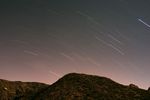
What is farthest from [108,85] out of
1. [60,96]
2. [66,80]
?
[60,96]

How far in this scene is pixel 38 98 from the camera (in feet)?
352

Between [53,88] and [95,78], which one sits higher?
[95,78]

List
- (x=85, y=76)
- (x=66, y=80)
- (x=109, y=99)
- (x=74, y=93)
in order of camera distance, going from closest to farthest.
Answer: (x=109, y=99) → (x=74, y=93) → (x=66, y=80) → (x=85, y=76)

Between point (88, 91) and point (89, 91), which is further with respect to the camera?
point (89, 91)

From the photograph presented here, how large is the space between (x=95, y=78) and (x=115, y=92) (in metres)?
22.3

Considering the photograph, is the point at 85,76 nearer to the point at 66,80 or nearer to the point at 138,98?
the point at 66,80

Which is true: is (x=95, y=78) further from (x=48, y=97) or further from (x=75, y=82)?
(x=48, y=97)

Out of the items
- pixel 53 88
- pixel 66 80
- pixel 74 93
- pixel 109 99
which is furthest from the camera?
pixel 66 80

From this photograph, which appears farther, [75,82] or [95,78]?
[95,78]

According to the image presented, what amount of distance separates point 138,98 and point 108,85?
2114 cm

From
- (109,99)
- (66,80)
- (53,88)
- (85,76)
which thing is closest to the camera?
(109,99)

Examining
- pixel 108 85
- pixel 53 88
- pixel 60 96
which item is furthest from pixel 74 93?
pixel 108 85

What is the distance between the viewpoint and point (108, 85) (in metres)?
118

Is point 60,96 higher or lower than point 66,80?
lower
